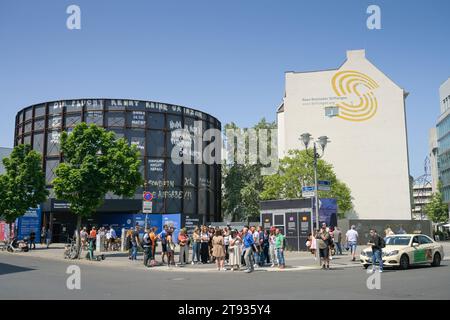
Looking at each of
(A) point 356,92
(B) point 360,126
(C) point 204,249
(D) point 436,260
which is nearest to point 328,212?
(C) point 204,249

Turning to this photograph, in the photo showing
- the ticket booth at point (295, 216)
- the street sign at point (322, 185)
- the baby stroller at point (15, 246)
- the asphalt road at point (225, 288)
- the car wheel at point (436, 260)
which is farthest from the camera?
the baby stroller at point (15, 246)

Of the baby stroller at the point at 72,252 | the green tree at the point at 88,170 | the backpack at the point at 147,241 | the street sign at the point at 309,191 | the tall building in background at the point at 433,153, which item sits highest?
the tall building in background at the point at 433,153

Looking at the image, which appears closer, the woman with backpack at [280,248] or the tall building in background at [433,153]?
the woman with backpack at [280,248]

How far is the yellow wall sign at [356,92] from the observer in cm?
6094

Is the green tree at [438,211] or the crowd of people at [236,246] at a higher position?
the green tree at [438,211]

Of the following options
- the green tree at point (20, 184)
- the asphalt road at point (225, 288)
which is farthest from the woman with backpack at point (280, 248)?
the green tree at point (20, 184)

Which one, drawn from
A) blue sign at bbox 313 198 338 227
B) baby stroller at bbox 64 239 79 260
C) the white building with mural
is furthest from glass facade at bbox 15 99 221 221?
blue sign at bbox 313 198 338 227

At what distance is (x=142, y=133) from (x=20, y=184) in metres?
15.0

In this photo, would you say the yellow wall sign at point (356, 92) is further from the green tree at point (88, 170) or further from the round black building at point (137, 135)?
the green tree at point (88, 170)
